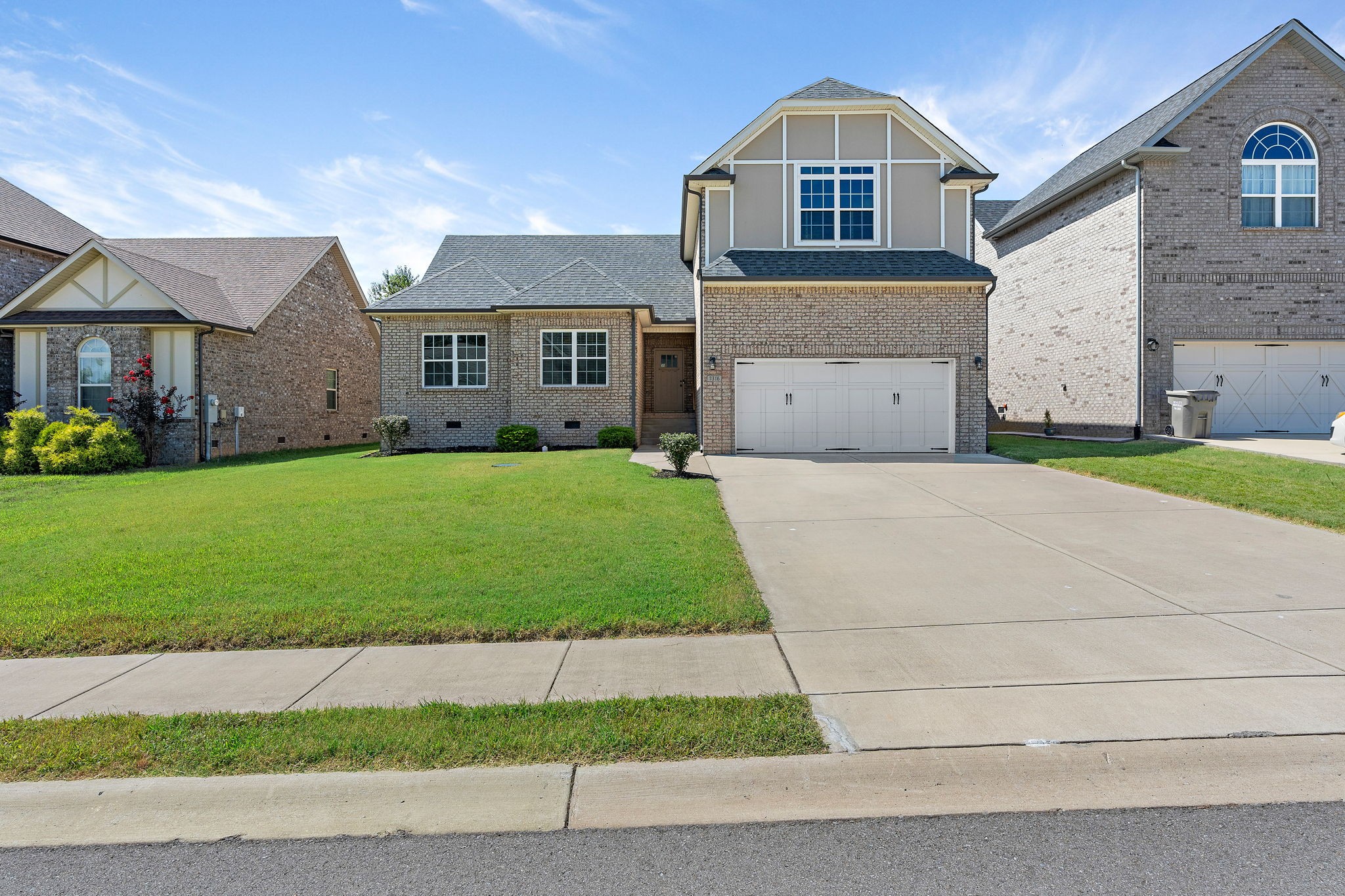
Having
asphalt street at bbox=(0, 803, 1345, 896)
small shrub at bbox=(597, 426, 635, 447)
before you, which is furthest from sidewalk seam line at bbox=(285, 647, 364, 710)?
small shrub at bbox=(597, 426, 635, 447)

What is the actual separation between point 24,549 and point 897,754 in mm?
9396

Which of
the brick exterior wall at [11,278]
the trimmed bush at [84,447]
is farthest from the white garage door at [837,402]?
the brick exterior wall at [11,278]

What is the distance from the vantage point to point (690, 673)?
446cm

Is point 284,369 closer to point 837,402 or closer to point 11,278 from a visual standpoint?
point 11,278

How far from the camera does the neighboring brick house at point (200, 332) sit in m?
18.5

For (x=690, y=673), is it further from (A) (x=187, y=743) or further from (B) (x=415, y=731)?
(A) (x=187, y=743)

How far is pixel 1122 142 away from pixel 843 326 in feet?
36.8

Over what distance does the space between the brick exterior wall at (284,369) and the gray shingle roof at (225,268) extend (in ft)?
1.60

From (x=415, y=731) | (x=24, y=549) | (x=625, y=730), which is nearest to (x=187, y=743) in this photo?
(x=415, y=731)

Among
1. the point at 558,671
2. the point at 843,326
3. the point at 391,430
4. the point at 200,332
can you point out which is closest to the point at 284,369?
the point at 200,332

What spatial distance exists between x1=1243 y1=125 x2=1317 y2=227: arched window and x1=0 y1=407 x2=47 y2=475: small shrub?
30.8 metres

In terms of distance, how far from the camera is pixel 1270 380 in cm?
1859

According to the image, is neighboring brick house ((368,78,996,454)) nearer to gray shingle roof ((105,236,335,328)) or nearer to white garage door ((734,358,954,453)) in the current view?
white garage door ((734,358,954,453))

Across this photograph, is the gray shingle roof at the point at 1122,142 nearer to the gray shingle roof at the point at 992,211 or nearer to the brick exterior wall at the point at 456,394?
the gray shingle roof at the point at 992,211
